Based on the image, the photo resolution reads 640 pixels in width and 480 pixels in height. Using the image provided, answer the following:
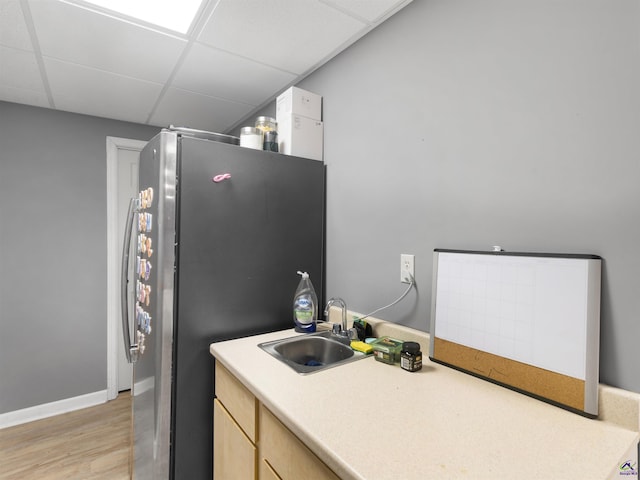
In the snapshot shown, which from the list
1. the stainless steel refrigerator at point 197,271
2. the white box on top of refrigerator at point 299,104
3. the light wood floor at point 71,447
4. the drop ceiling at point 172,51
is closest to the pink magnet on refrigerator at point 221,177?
the stainless steel refrigerator at point 197,271

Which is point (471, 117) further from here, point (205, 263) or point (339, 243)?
point (205, 263)

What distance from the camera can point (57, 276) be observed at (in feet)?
8.29

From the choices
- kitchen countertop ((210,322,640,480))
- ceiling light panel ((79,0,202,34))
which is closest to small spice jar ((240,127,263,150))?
ceiling light panel ((79,0,202,34))

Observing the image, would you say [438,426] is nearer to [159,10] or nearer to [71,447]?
[159,10]

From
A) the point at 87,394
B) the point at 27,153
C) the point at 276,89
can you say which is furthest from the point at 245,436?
the point at 27,153

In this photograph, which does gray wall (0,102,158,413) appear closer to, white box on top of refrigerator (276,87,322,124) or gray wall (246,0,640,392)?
white box on top of refrigerator (276,87,322,124)

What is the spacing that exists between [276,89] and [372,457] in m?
2.10

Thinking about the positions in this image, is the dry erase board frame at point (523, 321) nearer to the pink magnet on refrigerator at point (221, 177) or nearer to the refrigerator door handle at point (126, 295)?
the pink magnet on refrigerator at point (221, 177)

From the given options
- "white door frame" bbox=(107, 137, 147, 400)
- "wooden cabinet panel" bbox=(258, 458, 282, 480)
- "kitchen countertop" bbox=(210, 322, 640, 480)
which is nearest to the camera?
"kitchen countertop" bbox=(210, 322, 640, 480)

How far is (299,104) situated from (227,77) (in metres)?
0.56

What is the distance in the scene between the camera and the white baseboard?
2342 millimetres

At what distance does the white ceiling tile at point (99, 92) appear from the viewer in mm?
1916

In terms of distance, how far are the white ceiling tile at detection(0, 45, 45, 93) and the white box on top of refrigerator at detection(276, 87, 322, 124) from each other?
4.43ft

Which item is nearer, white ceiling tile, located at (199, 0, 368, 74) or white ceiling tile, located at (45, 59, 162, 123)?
white ceiling tile, located at (199, 0, 368, 74)
